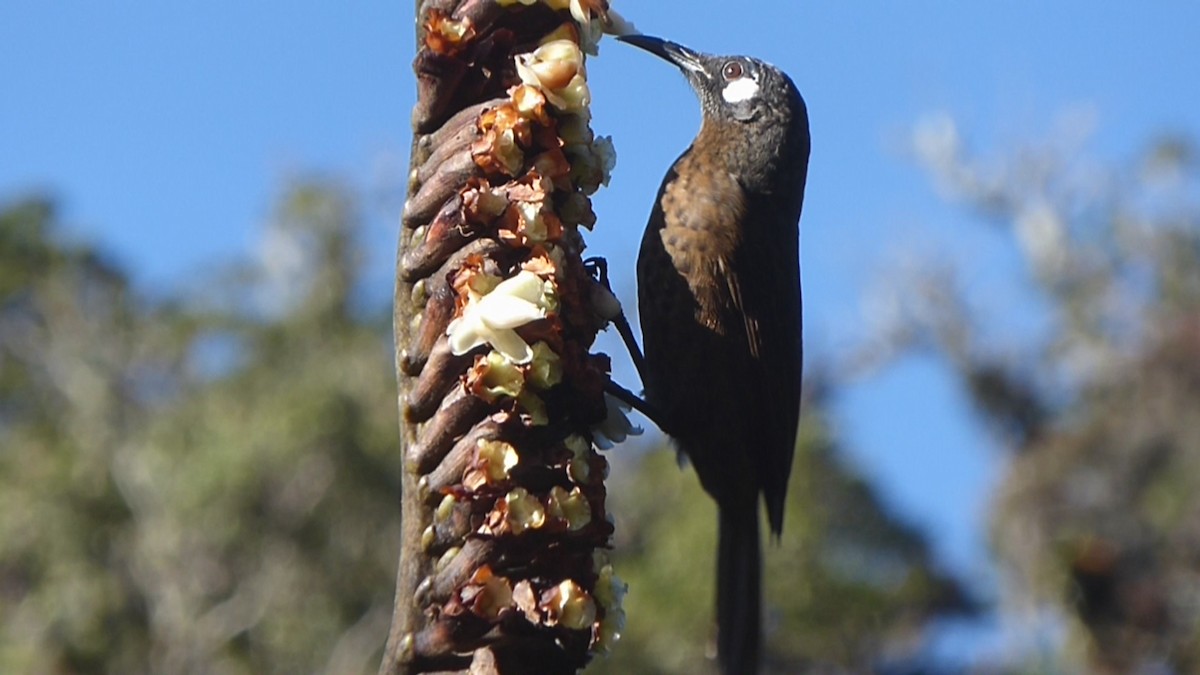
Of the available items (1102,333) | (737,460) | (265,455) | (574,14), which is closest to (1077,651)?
(265,455)

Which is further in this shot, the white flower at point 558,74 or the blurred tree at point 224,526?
the blurred tree at point 224,526

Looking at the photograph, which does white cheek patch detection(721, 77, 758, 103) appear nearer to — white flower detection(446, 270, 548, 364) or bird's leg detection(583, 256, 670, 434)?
bird's leg detection(583, 256, 670, 434)

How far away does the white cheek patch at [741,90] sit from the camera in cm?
516

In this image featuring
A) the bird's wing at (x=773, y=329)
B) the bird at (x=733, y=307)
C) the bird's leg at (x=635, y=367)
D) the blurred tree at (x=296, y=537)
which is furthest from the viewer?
the blurred tree at (x=296, y=537)

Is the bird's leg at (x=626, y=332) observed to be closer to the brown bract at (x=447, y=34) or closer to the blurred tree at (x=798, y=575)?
the brown bract at (x=447, y=34)

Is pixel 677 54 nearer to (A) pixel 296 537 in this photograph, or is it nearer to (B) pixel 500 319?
(B) pixel 500 319

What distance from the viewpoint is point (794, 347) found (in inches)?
201

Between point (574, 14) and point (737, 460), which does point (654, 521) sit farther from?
point (574, 14)

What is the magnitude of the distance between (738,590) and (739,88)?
4.62 feet

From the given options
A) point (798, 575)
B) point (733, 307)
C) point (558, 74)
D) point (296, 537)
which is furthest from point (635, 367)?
point (296, 537)

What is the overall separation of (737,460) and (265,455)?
36.5 ft

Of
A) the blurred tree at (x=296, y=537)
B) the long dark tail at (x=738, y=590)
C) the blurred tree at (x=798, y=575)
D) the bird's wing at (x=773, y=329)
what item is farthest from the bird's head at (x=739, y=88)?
the blurred tree at (x=296, y=537)

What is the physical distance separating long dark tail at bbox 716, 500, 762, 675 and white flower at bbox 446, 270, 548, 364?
7.94 feet

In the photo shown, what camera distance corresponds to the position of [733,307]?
4.84 metres
